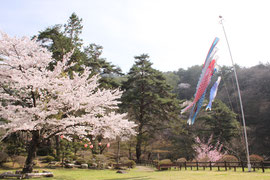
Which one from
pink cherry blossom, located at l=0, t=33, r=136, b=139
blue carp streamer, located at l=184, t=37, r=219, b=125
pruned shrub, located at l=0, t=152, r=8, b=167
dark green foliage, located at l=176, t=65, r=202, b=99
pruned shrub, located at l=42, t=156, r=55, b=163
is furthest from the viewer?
dark green foliage, located at l=176, t=65, r=202, b=99

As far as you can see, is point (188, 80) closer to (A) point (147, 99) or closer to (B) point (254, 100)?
(B) point (254, 100)

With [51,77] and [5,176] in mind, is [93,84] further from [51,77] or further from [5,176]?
[5,176]

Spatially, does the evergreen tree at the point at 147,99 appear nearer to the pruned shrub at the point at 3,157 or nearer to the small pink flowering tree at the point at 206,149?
A: the small pink flowering tree at the point at 206,149

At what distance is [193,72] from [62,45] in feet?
139

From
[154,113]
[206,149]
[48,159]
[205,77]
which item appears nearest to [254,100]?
[206,149]

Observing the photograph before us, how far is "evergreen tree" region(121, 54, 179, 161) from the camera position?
25.4 m

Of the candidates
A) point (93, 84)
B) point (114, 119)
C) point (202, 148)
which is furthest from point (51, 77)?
point (202, 148)

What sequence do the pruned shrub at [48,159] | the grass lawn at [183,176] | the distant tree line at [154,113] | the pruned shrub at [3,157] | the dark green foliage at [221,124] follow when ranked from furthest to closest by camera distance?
the dark green foliage at [221,124]
the distant tree line at [154,113]
the pruned shrub at [48,159]
the pruned shrub at [3,157]
the grass lawn at [183,176]

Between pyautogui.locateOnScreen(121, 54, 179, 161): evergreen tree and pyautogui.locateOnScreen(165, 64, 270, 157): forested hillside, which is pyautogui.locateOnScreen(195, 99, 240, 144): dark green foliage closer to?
pyautogui.locateOnScreen(165, 64, 270, 157): forested hillside

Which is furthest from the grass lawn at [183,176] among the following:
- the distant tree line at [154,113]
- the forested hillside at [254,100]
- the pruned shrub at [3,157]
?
the forested hillside at [254,100]

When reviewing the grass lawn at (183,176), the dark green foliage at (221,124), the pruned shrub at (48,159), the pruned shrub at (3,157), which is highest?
the dark green foliage at (221,124)

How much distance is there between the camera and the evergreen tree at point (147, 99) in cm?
2542

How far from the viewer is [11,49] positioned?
1121cm

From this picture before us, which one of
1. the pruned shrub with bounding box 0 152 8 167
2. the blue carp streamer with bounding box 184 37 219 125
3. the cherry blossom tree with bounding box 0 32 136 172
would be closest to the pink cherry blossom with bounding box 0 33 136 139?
the cherry blossom tree with bounding box 0 32 136 172
